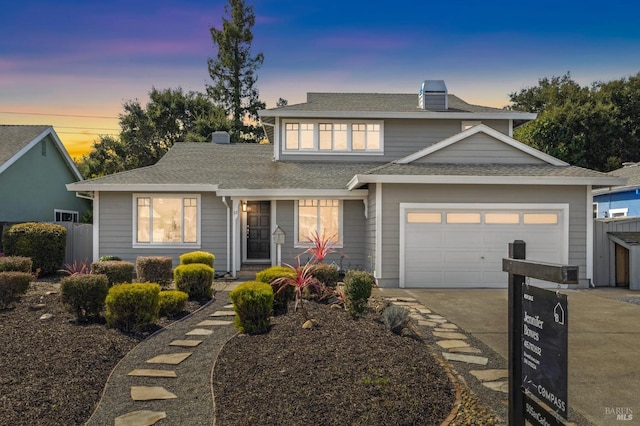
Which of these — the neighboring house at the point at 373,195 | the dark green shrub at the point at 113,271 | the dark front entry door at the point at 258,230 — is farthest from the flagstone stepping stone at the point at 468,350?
the dark front entry door at the point at 258,230

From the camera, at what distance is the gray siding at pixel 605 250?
475 inches

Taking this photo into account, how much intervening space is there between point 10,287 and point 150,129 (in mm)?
24779

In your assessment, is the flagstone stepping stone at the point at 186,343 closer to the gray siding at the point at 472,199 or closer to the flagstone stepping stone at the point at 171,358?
the flagstone stepping stone at the point at 171,358

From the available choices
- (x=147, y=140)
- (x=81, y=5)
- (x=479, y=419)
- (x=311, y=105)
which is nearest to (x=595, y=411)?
(x=479, y=419)

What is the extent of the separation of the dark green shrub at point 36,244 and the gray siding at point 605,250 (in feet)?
49.5

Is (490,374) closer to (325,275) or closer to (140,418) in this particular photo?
(140,418)

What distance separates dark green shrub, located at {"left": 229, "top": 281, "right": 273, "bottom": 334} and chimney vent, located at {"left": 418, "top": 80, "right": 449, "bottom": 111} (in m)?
12.0

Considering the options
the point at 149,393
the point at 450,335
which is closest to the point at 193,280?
the point at 149,393

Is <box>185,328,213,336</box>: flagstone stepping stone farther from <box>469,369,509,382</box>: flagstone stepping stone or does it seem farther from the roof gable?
the roof gable

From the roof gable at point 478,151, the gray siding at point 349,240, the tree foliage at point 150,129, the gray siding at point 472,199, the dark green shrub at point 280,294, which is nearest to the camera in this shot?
the dark green shrub at point 280,294

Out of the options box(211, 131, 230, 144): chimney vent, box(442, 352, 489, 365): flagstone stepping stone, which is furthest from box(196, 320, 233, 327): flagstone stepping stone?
box(211, 131, 230, 144): chimney vent

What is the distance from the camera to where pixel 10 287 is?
7539 millimetres

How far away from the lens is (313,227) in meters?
13.7

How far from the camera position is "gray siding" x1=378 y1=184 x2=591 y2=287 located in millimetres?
11477
